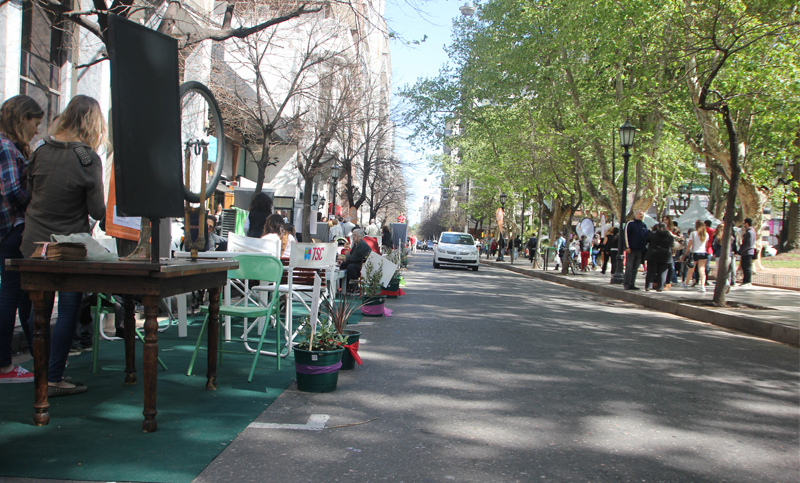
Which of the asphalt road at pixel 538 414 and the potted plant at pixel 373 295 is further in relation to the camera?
the potted plant at pixel 373 295

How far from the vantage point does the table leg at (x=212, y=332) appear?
14.4ft

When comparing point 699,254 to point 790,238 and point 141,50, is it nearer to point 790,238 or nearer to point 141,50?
point 790,238

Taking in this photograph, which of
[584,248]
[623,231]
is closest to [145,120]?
[623,231]

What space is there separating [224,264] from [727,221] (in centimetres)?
1042

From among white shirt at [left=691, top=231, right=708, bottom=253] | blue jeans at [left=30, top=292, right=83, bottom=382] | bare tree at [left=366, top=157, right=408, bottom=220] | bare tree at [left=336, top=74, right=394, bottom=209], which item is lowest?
blue jeans at [left=30, top=292, right=83, bottom=382]

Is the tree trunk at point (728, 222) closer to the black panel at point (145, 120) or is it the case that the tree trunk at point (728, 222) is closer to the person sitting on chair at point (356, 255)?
the person sitting on chair at point (356, 255)

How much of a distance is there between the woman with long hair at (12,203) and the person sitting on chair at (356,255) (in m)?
7.15

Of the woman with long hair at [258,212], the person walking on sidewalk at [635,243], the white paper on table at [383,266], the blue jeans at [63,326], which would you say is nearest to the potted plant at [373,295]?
the white paper on table at [383,266]

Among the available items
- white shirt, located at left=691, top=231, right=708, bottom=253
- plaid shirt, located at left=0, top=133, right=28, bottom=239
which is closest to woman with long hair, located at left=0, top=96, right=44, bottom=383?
plaid shirt, located at left=0, top=133, right=28, bottom=239

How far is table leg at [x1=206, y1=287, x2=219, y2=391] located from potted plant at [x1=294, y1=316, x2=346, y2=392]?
632mm

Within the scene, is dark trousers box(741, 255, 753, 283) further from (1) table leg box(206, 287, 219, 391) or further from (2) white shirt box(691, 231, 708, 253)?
(1) table leg box(206, 287, 219, 391)

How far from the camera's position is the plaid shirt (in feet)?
13.9

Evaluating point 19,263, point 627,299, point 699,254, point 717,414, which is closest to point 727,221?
point 627,299

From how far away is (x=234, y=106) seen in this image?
1831 cm
